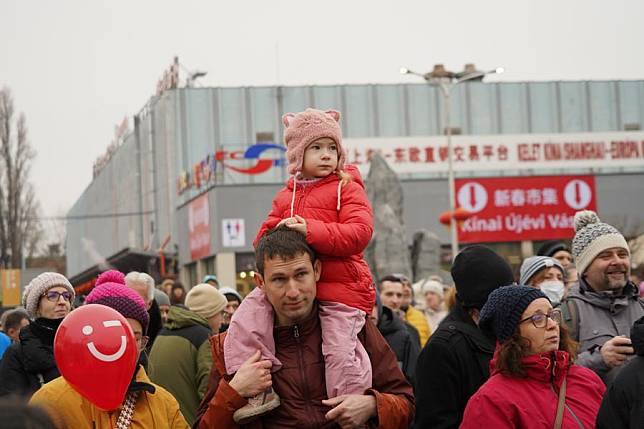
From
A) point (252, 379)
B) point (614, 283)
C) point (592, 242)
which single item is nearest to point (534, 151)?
point (592, 242)

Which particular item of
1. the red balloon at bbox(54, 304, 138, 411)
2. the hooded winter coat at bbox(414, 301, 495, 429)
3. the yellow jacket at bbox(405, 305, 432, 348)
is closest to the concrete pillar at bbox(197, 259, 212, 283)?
the yellow jacket at bbox(405, 305, 432, 348)

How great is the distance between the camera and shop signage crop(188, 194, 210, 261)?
43.6 m

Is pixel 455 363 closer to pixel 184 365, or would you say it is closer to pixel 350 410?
pixel 350 410

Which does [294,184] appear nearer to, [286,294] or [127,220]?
[286,294]

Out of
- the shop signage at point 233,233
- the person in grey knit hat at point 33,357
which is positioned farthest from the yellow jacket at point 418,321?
the shop signage at point 233,233

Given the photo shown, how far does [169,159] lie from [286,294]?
47749 millimetres

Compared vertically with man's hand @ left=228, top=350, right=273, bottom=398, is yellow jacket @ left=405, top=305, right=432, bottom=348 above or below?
below

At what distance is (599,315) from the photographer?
6379mm

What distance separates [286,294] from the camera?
4.59 m

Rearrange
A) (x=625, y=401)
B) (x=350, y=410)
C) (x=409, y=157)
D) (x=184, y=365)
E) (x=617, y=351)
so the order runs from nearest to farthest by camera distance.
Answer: (x=350, y=410) → (x=625, y=401) → (x=617, y=351) → (x=184, y=365) → (x=409, y=157)

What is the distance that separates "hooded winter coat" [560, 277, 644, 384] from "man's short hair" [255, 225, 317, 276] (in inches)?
88.4

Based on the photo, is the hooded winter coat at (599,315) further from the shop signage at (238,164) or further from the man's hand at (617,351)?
the shop signage at (238,164)

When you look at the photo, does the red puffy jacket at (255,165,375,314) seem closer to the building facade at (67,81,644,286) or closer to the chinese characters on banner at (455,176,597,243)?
the building facade at (67,81,644,286)

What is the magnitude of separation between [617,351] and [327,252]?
199 cm
